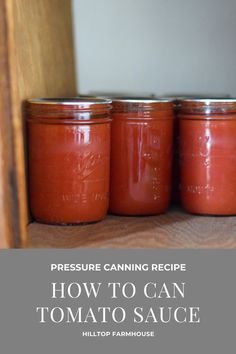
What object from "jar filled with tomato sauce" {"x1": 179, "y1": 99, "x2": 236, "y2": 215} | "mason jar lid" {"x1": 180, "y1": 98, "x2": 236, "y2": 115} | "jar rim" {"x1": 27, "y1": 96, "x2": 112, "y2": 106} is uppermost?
"jar rim" {"x1": 27, "y1": 96, "x2": 112, "y2": 106}

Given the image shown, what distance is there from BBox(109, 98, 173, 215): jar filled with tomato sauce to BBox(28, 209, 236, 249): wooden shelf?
25 mm

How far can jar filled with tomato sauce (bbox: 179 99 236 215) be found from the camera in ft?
3.07

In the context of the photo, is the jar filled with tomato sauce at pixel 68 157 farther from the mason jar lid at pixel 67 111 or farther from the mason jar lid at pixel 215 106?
the mason jar lid at pixel 215 106

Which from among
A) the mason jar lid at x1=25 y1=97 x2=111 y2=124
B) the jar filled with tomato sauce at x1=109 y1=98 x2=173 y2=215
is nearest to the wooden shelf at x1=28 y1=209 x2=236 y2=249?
the jar filled with tomato sauce at x1=109 y1=98 x2=173 y2=215

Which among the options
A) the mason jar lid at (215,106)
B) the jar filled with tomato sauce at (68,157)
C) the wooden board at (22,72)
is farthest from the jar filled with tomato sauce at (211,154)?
the wooden board at (22,72)

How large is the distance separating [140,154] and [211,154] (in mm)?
101

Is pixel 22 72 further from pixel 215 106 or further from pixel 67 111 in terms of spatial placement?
pixel 215 106

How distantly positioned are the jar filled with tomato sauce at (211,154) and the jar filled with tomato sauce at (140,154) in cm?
4

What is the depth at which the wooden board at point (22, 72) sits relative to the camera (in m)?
0.70

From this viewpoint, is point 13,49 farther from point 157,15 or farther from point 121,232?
point 157,15

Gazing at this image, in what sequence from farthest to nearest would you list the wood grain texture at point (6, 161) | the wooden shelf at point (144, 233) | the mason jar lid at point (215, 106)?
1. the mason jar lid at point (215, 106)
2. the wooden shelf at point (144, 233)
3. the wood grain texture at point (6, 161)

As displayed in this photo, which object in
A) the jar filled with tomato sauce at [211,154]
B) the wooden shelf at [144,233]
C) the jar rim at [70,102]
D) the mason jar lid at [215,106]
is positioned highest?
the jar rim at [70,102]

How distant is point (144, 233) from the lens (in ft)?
2.83

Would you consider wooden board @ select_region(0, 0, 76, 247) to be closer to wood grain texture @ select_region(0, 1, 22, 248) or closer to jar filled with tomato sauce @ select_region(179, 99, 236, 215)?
wood grain texture @ select_region(0, 1, 22, 248)
